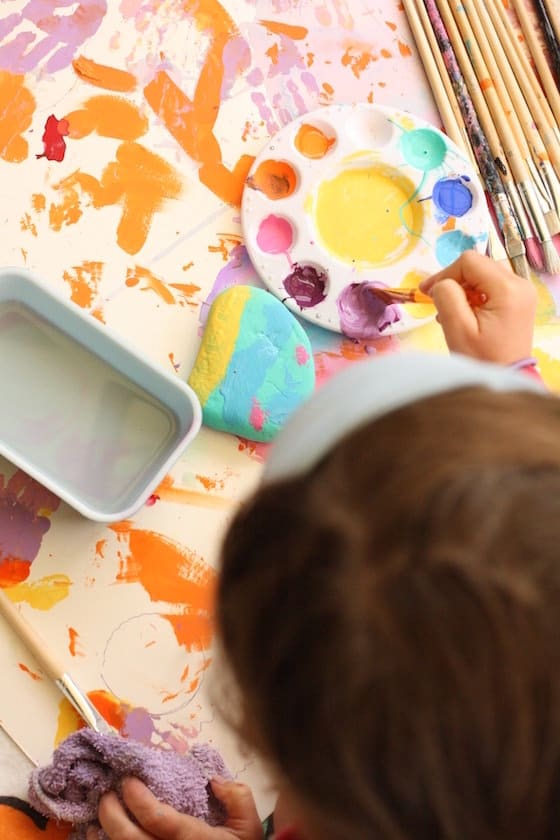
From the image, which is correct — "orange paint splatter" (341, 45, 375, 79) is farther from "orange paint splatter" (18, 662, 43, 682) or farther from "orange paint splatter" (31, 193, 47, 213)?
"orange paint splatter" (18, 662, 43, 682)

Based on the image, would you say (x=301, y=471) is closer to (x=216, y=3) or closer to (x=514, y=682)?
(x=514, y=682)

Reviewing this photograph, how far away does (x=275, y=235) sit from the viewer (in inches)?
28.2

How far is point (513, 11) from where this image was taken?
80cm

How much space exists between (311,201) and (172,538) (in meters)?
0.33

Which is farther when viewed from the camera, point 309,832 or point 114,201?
point 114,201

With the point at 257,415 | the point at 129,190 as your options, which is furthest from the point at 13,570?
the point at 129,190


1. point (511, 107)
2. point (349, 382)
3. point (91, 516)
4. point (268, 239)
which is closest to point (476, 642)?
point (349, 382)

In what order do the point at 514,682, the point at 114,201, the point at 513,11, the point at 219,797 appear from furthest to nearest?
the point at 513,11, the point at 114,201, the point at 219,797, the point at 514,682

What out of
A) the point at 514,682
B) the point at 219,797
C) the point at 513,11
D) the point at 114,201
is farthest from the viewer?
the point at 513,11

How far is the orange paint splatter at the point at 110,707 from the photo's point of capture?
60 centimetres

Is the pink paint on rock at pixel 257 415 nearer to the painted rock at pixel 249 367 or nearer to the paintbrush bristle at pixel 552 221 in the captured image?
the painted rock at pixel 249 367

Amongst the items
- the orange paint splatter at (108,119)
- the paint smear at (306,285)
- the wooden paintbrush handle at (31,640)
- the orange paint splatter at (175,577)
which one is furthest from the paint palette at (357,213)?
the wooden paintbrush handle at (31,640)

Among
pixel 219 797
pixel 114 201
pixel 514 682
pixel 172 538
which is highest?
pixel 114 201

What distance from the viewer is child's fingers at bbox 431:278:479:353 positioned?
53 cm
